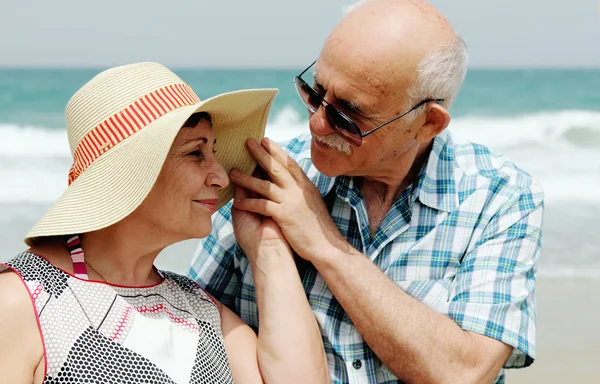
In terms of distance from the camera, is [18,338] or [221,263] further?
[221,263]

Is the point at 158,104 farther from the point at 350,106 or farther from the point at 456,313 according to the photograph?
the point at 456,313

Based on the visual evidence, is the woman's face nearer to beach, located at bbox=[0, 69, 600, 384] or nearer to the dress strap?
the dress strap

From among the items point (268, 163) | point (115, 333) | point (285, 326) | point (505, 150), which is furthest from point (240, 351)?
point (505, 150)

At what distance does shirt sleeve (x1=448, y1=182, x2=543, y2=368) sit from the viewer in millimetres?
2893

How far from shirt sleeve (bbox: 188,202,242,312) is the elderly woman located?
337 millimetres

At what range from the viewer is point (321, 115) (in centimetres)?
304

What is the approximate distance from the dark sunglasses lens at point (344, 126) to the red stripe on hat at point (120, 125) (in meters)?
0.63

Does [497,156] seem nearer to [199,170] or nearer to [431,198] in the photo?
[431,198]

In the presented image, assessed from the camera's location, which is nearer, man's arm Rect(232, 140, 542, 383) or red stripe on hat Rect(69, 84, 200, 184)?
red stripe on hat Rect(69, 84, 200, 184)

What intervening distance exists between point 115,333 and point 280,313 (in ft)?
2.03

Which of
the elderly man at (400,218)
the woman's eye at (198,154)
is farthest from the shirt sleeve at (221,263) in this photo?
the woman's eye at (198,154)

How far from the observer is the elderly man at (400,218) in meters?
2.88

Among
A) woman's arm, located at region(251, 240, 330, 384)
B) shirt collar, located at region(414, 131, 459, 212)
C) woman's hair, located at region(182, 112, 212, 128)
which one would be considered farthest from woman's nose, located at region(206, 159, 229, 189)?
shirt collar, located at region(414, 131, 459, 212)

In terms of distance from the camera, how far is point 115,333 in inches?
97.0
